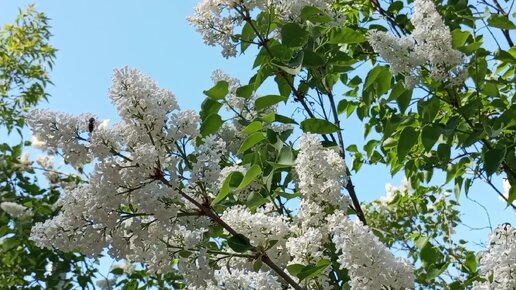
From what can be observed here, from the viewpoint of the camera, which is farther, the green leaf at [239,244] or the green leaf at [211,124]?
the green leaf at [211,124]

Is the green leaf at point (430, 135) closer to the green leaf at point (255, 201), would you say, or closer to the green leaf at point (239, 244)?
the green leaf at point (255, 201)

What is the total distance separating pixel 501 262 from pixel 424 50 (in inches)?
31.9

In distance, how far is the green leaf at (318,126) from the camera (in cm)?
180

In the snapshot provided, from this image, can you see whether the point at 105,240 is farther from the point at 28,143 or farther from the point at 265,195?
the point at 28,143

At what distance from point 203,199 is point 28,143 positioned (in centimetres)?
469

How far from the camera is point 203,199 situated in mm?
1501

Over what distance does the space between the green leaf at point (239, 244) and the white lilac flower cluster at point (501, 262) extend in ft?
1.58

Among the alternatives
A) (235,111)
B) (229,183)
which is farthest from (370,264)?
(235,111)

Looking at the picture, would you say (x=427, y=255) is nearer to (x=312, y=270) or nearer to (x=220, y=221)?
(x=312, y=270)

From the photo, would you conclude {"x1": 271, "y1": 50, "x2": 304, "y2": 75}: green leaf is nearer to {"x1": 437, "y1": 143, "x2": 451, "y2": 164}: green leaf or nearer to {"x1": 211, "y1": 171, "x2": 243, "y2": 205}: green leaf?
{"x1": 211, "y1": 171, "x2": 243, "y2": 205}: green leaf

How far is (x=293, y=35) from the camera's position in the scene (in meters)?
1.96

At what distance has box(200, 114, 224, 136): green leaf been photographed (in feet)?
5.87

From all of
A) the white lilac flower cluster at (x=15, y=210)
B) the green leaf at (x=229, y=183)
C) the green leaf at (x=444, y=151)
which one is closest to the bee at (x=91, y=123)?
the green leaf at (x=229, y=183)

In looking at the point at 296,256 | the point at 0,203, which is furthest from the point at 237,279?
the point at 0,203
